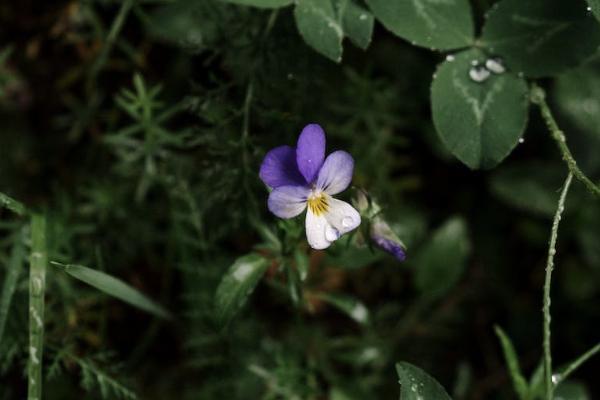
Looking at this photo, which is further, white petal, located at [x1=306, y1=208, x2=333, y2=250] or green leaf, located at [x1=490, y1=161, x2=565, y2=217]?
green leaf, located at [x1=490, y1=161, x2=565, y2=217]

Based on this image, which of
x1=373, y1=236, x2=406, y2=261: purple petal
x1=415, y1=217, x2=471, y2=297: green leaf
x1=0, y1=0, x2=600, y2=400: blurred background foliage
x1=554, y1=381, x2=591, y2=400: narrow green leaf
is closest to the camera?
x1=373, y1=236, x2=406, y2=261: purple petal

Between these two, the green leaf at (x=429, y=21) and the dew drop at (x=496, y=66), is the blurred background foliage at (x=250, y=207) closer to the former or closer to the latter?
the green leaf at (x=429, y=21)

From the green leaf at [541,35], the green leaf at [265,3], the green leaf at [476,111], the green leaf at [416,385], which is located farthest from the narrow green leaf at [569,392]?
the green leaf at [265,3]

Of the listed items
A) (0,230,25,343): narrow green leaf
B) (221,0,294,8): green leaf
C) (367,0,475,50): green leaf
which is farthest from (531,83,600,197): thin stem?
(0,230,25,343): narrow green leaf

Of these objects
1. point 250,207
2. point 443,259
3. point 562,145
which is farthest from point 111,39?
point 562,145

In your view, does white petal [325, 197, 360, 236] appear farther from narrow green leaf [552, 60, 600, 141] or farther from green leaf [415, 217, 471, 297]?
narrow green leaf [552, 60, 600, 141]

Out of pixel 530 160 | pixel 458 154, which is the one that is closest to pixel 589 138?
pixel 530 160

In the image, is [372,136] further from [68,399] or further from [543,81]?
[68,399]

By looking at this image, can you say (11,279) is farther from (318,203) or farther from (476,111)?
(476,111)
